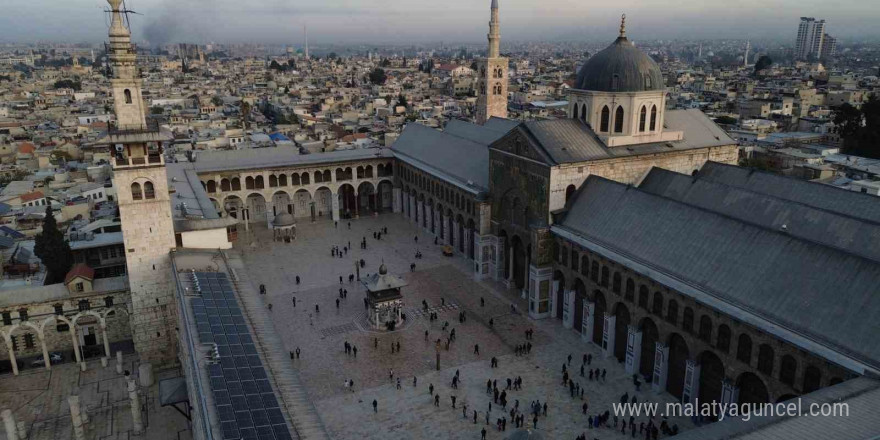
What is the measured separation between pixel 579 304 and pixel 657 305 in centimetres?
731

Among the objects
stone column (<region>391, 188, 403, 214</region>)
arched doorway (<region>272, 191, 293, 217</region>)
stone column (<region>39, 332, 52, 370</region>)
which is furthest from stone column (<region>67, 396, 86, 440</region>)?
stone column (<region>391, 188, 403, 214</region>)

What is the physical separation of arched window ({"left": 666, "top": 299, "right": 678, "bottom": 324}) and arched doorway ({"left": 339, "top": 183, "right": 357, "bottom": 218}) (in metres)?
43.9

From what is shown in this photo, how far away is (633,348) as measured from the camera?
1307 inches

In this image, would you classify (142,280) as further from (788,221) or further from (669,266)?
(788,221)

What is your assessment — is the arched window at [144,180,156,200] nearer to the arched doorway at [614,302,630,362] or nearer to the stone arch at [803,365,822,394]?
the arched doorway at [614,302,630,362]

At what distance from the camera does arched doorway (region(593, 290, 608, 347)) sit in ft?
117

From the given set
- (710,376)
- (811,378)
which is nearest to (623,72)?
(710,376)

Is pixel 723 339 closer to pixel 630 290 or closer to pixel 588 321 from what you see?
A: pixel 630 290

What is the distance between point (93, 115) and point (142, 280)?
3904 inches

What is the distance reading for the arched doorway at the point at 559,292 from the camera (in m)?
39.6

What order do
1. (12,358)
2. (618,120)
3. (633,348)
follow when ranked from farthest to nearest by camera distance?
(618,120) → (12,358) → (633,348)

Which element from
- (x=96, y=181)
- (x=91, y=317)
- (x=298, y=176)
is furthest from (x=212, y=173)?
(x=91, y=317)

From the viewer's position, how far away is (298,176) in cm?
6519

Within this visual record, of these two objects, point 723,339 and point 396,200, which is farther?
point 396,200
